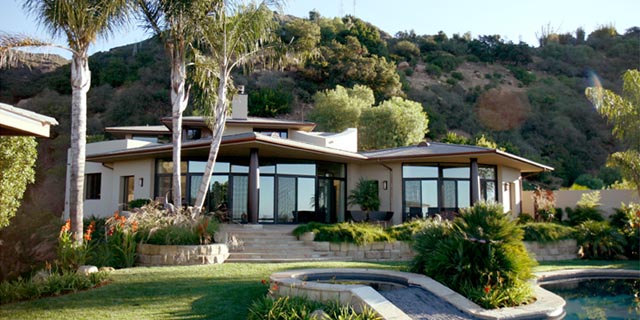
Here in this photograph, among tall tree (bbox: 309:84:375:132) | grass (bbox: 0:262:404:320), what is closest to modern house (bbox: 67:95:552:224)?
grass (bbox: 0:262:404:320)

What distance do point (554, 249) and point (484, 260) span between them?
849 cm

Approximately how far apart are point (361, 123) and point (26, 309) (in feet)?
89.6

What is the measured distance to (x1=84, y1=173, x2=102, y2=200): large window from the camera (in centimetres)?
2314

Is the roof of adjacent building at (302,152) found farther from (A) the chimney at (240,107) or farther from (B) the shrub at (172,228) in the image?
(A) the chimney at (240,107)

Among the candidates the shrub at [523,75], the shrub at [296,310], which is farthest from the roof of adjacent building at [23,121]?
the shrub at [523,75]

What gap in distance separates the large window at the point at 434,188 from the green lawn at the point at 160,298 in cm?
1020

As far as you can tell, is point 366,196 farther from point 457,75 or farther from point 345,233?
point 457,75

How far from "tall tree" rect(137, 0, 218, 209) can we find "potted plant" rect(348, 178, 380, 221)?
7489 mm

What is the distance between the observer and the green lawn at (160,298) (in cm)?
746

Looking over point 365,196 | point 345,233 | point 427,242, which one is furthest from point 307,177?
point 427,242

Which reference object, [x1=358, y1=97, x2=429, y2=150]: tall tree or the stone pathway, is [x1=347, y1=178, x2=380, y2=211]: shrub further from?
[x1=358, y1=97, x2=429, y2=150]: tall tree

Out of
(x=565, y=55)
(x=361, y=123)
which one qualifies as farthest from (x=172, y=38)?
(x=565, y=55)

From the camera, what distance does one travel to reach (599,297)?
10.9m

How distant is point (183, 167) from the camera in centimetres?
1891
